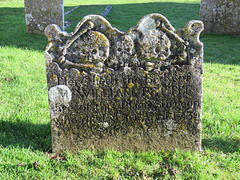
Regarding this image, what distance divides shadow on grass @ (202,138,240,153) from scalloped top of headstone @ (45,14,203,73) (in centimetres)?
114

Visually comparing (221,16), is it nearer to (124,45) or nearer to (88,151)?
(124,45)

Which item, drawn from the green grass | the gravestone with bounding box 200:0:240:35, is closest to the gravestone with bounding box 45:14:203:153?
the green grass

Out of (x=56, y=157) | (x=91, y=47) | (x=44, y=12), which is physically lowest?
(x=56, y=157)

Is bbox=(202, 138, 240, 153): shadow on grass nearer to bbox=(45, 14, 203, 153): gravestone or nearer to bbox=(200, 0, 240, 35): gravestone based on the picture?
bbox=(45, 14, 203, 153): gravestone

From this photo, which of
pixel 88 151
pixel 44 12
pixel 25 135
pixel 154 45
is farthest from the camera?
pixel 44 12

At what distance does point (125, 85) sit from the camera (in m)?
3.05

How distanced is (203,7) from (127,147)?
27.5 feet

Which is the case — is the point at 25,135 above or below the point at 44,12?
below

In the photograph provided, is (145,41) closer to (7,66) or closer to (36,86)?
(36,86)

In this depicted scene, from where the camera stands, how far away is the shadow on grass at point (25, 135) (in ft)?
10.6

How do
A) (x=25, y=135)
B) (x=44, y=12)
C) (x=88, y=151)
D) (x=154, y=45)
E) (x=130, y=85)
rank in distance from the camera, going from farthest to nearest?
(x=44, y=12)
(x=25, y=135)
(x=88, y=151)
(x=130, y=85)
(x=154, y=45)

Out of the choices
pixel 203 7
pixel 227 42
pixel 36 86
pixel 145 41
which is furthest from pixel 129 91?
pixel 203 7

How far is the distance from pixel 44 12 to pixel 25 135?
6205 mm

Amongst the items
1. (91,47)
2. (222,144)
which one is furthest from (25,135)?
(222,144)
